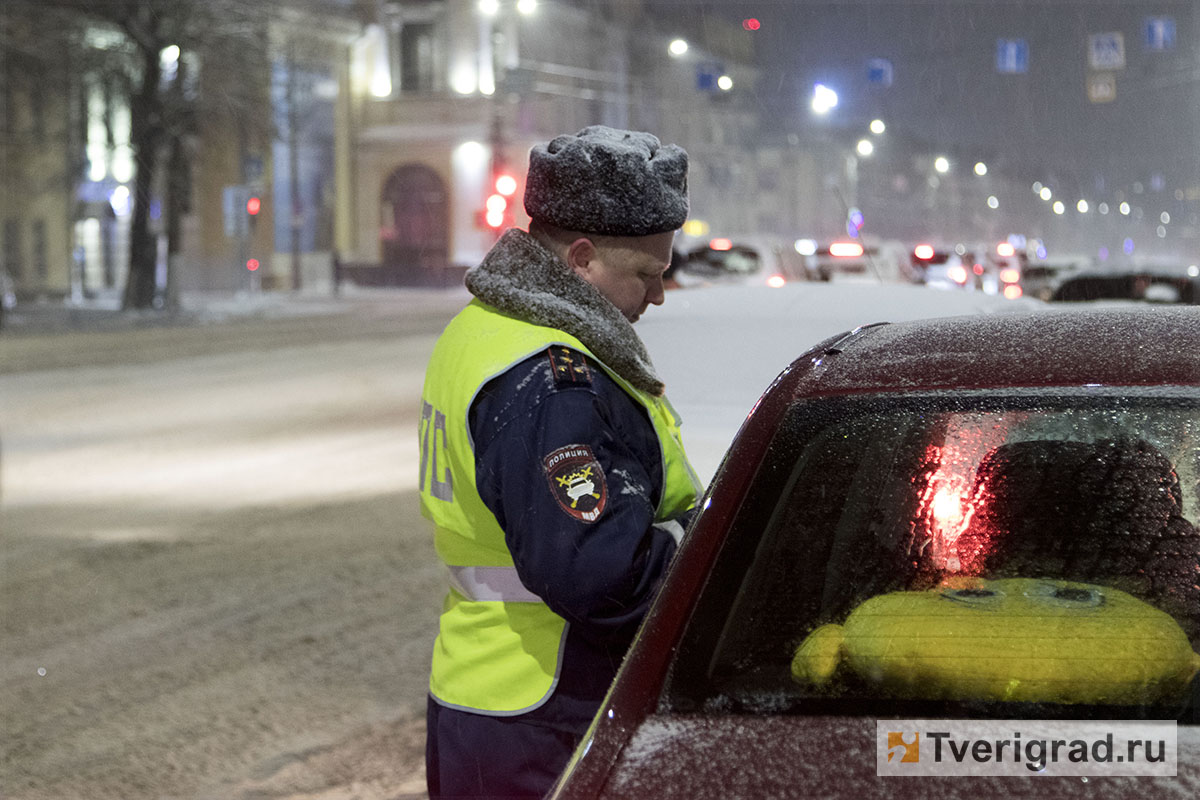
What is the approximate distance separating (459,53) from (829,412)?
177 feet

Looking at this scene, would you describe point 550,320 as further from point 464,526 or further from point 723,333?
point 723,333

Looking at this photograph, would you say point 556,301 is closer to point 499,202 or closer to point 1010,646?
point 1010,646

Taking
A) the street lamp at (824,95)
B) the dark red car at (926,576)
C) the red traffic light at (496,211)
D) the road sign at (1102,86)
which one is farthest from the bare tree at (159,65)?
the dark red car at (926,576)

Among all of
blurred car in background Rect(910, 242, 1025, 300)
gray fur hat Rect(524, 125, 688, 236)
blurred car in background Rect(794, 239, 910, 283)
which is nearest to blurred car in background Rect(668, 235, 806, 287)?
blurred car in background Rect(794, 239, 910, 283)

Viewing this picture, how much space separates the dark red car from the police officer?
0.34 meters

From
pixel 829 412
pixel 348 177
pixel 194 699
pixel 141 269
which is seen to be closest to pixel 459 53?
pixel 348 177

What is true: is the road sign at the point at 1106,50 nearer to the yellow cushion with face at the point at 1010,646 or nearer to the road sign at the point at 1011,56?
the road sign at the point at 1011,56

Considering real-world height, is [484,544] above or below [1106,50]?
below

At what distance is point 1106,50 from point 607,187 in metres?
29.2

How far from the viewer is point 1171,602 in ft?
5.79

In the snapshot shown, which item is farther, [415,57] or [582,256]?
[415,57]

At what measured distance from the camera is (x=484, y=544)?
243cm

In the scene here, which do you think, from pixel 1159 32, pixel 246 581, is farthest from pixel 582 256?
pixel 1159 32

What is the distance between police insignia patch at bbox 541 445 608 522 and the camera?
7.25 feet
